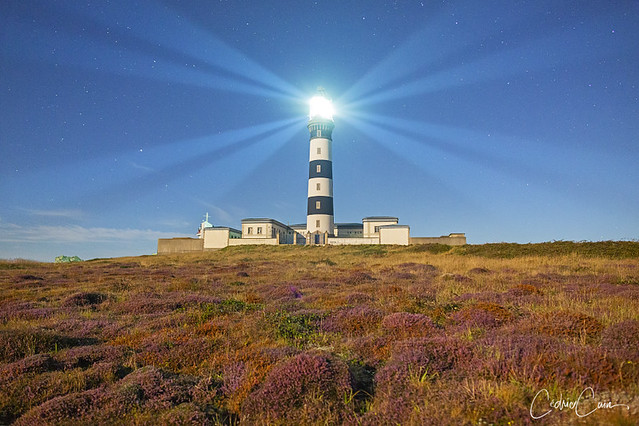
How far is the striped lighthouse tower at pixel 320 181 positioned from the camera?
5972 centimetres

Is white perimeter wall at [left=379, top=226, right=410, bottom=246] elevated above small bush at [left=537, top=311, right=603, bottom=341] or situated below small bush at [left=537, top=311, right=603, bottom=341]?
above

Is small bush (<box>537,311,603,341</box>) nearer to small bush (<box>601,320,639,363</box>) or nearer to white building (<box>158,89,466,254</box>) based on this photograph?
small bush (<box>601,320,639,363</box>)

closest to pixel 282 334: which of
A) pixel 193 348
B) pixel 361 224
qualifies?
pixel 193 348

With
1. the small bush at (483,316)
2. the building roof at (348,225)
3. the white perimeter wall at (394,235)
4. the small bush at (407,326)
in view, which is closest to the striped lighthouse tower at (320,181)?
the white perimeter wall at (394,235)

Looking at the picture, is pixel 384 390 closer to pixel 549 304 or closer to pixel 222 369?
pixel 222 369

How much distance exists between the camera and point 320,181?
196 feet

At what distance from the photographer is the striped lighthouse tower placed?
59.7 meters

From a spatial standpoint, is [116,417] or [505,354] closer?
[116,417]

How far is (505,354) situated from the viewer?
510 cm

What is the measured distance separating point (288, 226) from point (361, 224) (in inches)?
609

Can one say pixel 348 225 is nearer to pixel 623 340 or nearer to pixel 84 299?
pixel 84 299

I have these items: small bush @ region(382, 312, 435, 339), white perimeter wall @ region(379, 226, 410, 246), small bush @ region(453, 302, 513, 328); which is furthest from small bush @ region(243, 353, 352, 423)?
white perimeter wall @ region(379, 226, 410, 246)

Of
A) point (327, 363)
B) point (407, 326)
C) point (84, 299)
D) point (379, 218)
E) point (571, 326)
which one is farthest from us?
point (379, 218)
